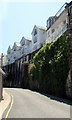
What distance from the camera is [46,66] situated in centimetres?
3281

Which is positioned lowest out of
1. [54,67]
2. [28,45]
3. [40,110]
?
[40,110]

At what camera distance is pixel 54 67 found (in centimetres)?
2791

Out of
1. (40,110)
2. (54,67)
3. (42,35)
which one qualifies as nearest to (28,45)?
(42,35)

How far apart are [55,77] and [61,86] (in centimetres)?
213

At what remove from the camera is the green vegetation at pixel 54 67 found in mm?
25703

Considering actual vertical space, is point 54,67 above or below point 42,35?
below

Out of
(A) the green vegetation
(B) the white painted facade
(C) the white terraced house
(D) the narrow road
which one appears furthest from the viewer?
(B) the white painted facade

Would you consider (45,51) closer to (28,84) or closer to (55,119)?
(28,84)

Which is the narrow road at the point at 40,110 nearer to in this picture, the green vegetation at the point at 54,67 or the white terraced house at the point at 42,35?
the green vegetation at the point at 54,67

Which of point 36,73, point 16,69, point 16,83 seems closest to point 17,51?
point 16,69

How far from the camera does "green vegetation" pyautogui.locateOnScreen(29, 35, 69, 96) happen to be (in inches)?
1012

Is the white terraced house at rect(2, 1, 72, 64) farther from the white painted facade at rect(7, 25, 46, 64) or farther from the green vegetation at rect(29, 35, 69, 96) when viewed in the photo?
the green vegetation at rect(29, 35, 69, 96)

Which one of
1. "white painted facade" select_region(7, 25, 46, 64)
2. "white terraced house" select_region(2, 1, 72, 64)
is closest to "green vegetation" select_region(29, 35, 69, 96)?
"white terraced house" select_region(2, 1, 72, 64)

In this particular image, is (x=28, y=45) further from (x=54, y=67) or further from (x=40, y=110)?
A: (x=40, y=110)
